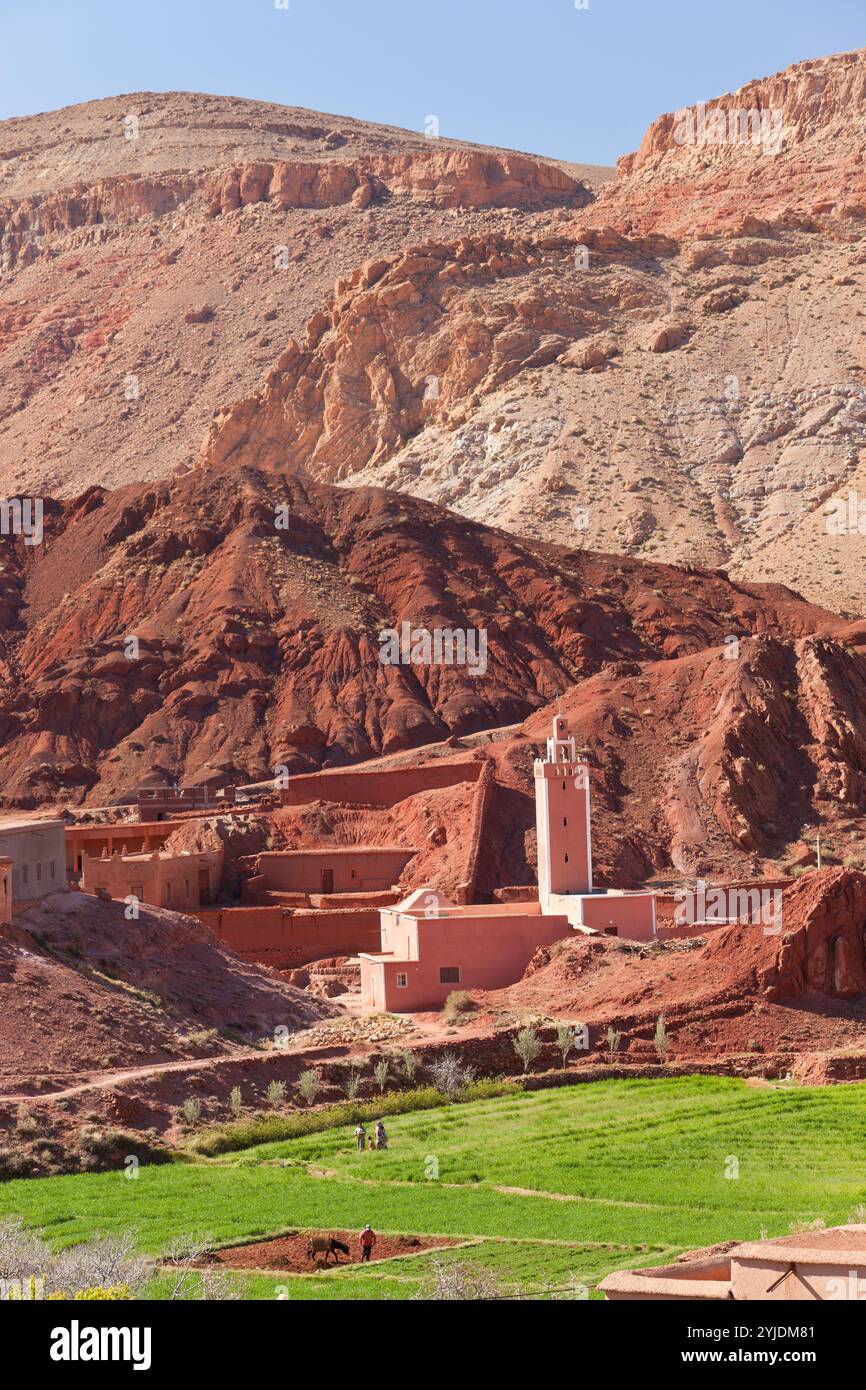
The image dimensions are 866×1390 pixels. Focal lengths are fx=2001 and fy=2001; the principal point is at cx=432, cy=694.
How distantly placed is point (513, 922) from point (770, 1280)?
3075cm

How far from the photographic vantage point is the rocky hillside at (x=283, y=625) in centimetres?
6875

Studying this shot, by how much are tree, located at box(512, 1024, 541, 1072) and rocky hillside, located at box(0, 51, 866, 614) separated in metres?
49.9

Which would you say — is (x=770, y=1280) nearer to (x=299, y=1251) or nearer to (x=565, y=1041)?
(x=299, y=1251)

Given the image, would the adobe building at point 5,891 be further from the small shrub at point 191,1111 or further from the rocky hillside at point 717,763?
the rocky hillside at point 717,763

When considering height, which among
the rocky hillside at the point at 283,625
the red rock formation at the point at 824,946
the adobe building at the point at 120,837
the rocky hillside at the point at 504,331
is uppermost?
the rocky hillside at the point at 504,331

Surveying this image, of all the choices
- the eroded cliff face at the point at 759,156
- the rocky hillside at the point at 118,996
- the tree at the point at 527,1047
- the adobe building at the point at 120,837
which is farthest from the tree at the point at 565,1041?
the eroded cliff face at the point at 759,156

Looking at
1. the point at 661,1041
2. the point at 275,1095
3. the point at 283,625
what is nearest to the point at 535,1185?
the point at 275,1095

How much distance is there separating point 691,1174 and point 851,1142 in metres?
3.42

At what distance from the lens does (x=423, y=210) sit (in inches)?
5773

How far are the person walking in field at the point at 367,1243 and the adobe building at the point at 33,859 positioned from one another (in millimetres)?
17641

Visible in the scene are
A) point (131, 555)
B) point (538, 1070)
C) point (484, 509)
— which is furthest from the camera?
point (484, 509)

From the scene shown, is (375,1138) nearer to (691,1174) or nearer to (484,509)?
(691,1174)
